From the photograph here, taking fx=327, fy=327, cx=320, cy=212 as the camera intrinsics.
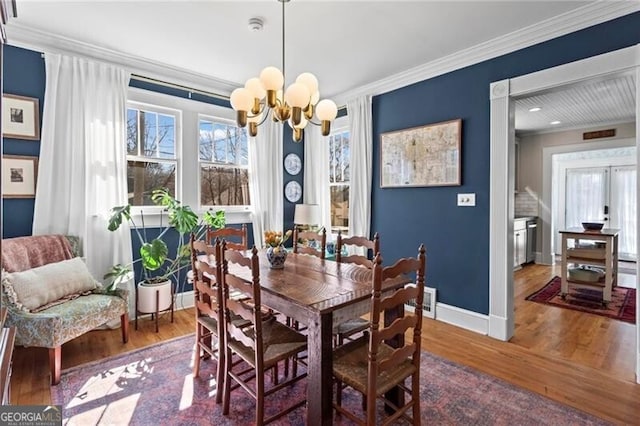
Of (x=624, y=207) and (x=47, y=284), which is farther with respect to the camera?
(x=624, y=207)

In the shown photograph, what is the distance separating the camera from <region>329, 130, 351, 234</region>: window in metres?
4.72

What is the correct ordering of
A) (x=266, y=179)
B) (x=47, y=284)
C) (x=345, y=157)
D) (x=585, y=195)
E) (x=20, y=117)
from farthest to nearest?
1. (x=585, y=195)
2. (x=345, y=157)
3. (x=266, y=179)
4. (x=20, y=117)
5. (x=47, y=284)

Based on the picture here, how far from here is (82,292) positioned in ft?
9.23

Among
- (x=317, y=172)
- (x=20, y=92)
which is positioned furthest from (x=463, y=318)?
(x=20, y=92)

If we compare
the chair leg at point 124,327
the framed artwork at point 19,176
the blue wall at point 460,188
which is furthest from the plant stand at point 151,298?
the blue wall at point 460,188

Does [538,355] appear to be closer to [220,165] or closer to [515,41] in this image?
[515,41]

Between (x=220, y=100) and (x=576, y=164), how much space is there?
685 centimetres

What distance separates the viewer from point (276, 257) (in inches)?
94.7

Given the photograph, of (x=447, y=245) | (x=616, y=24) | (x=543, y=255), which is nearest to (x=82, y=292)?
(x=447, y=245)

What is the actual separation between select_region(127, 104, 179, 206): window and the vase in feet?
6.81

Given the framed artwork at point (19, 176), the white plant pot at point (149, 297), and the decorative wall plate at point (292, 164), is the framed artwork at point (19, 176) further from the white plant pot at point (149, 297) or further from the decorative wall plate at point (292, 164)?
the decorative wall plate at point (292, 164)

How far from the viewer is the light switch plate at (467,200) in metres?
3.27

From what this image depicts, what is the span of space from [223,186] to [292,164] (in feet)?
3.69

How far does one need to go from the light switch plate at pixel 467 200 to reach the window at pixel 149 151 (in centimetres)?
322
